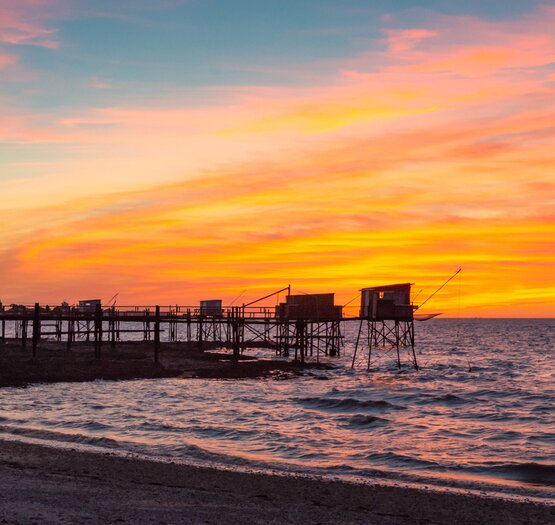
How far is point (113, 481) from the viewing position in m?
14.8

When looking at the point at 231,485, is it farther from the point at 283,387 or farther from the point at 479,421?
the point at 283,387

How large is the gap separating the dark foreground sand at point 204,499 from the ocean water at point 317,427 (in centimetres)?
197

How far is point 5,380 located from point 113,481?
22.9 m

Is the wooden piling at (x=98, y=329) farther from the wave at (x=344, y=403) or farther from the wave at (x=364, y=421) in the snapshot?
the wave at (x=364, y=421)

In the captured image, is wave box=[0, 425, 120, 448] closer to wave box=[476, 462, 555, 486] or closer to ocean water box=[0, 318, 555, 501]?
ocean water box=[0, 318, 555, 501]

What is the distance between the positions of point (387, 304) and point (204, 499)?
44521mm

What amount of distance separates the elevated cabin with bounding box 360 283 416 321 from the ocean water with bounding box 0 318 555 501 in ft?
40.6

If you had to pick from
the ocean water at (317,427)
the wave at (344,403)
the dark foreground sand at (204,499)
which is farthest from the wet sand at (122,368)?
the dark foreground sand at (204,499)

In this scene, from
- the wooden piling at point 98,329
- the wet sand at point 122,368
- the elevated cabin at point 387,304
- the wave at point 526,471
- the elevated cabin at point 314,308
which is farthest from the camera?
the elevated cabin at point 314,308

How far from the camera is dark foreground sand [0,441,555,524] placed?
12094 mm

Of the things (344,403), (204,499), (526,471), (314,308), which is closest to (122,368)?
(344,403)

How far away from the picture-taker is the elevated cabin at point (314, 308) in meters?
60.8

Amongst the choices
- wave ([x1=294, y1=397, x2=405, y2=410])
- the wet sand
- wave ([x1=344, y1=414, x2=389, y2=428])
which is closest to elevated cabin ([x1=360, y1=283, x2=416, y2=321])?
the wet sand

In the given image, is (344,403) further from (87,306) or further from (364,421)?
(87,306)
